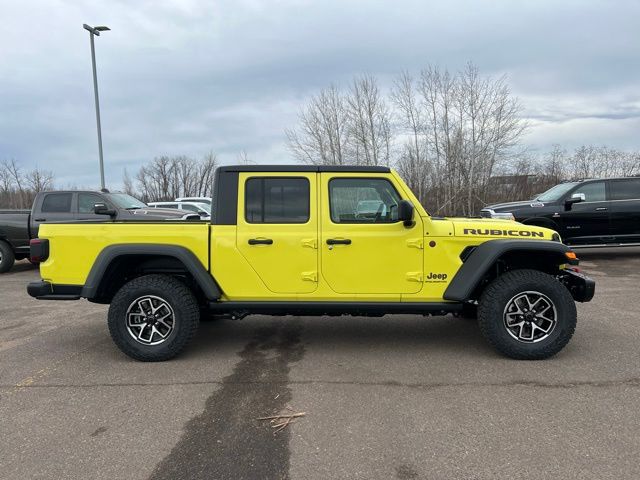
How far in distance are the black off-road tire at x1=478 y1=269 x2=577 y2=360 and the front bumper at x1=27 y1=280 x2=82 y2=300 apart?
13.3 feet

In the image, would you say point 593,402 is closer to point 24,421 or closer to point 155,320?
point 155,320

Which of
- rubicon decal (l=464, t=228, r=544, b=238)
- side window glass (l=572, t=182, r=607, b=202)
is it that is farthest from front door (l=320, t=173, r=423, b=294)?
side window glass (l=572, t=182, r=607, b=202)

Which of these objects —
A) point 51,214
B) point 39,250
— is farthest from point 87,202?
point 39,250

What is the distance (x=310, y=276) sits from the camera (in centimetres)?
437

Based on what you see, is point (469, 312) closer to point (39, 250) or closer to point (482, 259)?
point (482, 259)

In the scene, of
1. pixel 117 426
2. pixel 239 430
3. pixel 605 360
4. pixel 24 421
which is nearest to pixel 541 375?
pixel 605 360

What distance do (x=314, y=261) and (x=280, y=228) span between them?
1.52ft

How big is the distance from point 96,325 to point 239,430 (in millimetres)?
3662

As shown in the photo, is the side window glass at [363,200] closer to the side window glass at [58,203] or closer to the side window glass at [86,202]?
the side window glass at [86,202]

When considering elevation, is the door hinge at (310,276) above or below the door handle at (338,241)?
below

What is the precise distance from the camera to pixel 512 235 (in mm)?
4316

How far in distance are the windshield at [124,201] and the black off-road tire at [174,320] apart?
6.55 m

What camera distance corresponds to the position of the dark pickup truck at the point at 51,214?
10258mm

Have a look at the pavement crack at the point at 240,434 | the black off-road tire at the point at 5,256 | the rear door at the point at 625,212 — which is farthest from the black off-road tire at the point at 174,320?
the rear door at the point at 625,212
